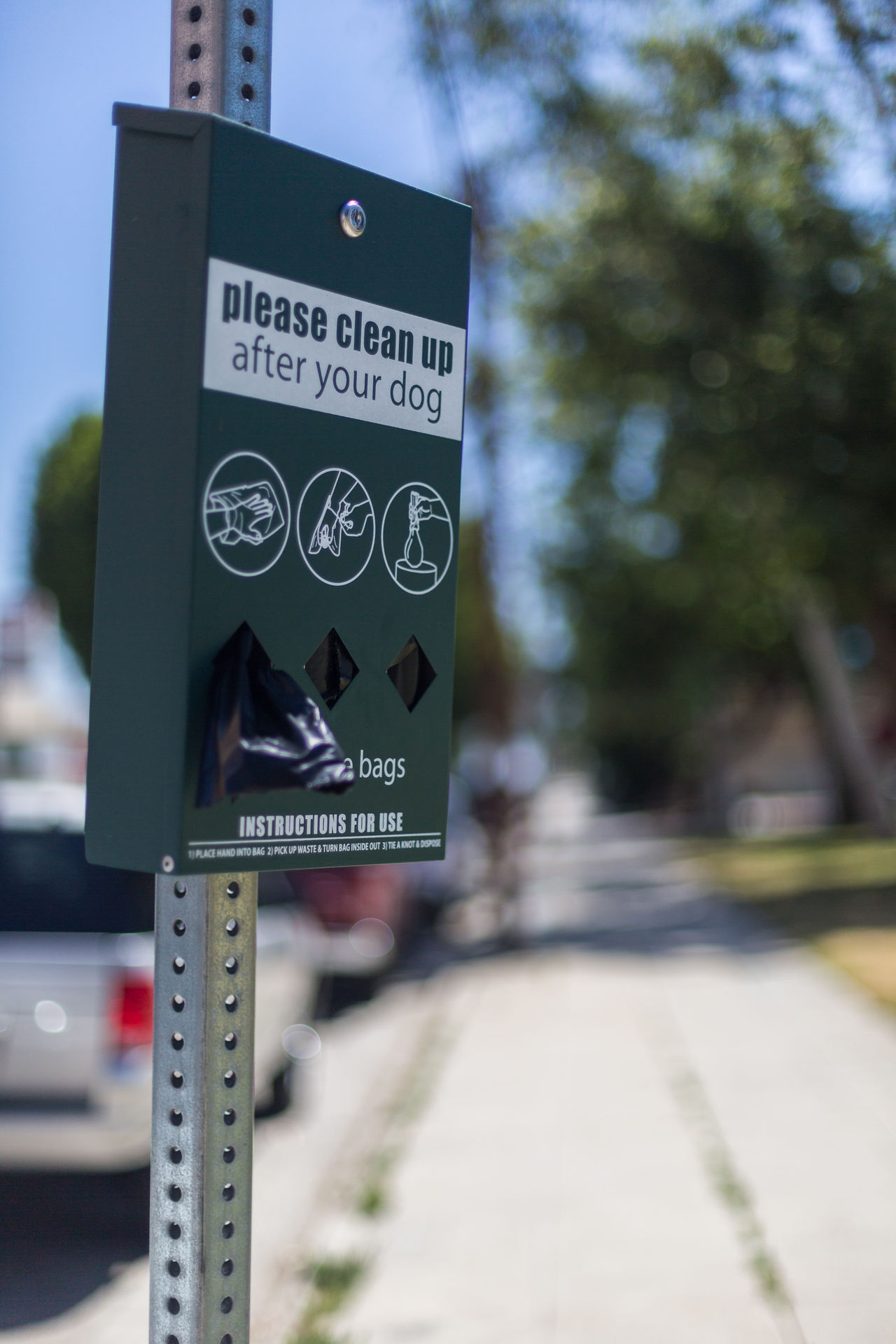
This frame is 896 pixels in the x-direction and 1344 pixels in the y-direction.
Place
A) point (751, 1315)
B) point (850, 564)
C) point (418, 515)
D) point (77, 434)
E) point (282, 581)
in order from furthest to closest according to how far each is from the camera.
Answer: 1. point (77, 434)
2. point (850, 564)
3. point (751, 1315)
4. point (418, 515)
5. point (282, 581)

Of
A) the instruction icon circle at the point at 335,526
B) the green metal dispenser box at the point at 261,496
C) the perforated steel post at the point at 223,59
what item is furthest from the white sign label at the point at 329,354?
the perforated steel post at the point at 223,59

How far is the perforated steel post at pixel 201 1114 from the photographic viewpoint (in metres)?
1.93

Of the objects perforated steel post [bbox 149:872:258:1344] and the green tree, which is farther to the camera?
the green tree

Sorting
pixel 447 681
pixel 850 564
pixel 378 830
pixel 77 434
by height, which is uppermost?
pixel 77 434

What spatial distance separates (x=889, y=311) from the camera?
677 centimetres

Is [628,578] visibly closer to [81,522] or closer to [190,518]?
[81,522]

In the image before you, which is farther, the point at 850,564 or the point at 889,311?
the point at 850,564

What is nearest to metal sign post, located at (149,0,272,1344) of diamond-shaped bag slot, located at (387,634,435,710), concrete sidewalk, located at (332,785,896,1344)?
diamond-shaped bag slot, located at (387,634,435,710)

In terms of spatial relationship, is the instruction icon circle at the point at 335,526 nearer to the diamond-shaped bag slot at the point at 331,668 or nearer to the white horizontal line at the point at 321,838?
the diamond-shaped bag slot at the point at 331,668

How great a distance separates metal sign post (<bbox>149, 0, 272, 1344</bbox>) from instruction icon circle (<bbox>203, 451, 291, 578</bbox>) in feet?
1.51

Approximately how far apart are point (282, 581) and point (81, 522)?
59.8ft

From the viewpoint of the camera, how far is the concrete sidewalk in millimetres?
4523

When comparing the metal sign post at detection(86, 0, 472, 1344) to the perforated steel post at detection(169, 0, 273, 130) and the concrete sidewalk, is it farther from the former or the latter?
the concrete sidewalk

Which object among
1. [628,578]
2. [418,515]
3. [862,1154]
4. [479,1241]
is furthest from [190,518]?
[628,578]
